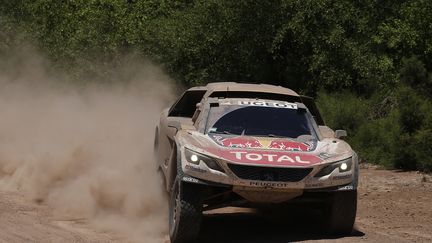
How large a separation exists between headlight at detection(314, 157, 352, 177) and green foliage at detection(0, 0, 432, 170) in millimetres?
12789

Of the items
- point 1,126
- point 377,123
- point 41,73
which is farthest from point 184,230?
point 41,73

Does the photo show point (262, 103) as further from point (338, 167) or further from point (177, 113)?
point (177, 113)

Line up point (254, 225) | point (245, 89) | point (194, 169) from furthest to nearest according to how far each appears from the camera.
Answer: point (245, 89)
point (254, 225)
point (194, 169)

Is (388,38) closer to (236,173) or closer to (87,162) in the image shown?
(87,162)

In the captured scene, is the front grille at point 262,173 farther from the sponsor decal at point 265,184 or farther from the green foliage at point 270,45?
the green foliage at point 270,45

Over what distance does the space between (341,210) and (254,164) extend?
1.18 m

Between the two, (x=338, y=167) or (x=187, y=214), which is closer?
(x=187, y=214)

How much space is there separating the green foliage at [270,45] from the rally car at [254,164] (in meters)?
12.1

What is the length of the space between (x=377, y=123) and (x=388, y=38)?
7.08 metres

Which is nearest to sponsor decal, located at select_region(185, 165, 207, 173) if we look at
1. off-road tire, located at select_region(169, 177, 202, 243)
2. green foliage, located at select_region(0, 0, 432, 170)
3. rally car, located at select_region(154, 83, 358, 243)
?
A: rally car, located at select_region(154, 83, 358, 243)

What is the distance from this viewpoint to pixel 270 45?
24.2 meters

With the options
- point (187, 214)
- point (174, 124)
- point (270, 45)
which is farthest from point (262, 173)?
point (270, 45)

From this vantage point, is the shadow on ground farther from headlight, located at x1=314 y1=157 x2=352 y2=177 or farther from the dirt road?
headlight, located at x1=314 y1=157 x2=352 y2=177

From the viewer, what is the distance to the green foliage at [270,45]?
76.1 ft
